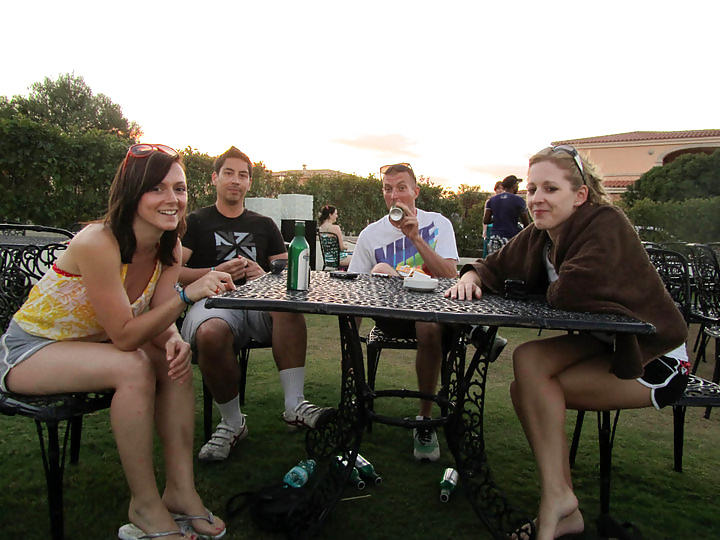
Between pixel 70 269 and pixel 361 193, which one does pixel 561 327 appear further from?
pixel 361 193

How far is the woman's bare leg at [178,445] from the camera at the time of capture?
1731 millimetres

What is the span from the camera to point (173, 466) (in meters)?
1.74

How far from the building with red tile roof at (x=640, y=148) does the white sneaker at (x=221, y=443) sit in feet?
100

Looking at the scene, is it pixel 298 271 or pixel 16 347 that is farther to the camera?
pixel 298 271

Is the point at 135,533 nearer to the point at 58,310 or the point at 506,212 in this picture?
the point at 58,310

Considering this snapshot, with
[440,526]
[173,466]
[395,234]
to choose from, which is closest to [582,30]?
[395,234]

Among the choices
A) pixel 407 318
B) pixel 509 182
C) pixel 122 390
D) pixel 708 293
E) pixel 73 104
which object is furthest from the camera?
pixel 73 104

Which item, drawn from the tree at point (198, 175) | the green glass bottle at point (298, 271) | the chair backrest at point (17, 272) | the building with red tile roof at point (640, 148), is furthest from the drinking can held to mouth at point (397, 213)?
the building with red tile roof at point (640, 148)

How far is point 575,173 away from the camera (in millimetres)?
1866

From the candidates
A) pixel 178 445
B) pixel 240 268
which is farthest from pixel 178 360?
pixel 240 268

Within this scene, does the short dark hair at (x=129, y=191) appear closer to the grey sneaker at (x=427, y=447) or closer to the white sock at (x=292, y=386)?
the white sock at (x=292, y=386)

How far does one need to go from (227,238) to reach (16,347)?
4.44ft

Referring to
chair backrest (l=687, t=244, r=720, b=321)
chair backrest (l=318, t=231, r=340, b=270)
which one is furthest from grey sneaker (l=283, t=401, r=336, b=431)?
A: chair backrest (l=318, t=231, r=340, b=270)

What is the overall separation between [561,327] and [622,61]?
6.36 meters
